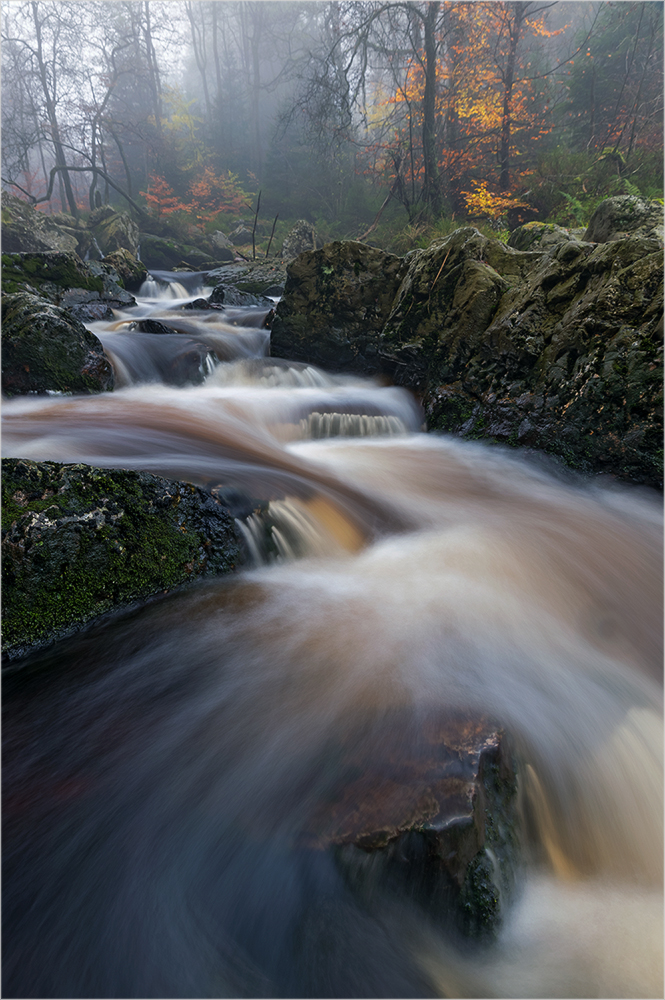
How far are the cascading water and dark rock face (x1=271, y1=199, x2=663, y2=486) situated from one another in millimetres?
701

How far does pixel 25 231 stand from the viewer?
44.9ft

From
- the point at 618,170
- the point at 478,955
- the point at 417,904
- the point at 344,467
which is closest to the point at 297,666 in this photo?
the point at 417,904

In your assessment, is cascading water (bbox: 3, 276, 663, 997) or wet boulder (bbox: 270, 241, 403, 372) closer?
cascading water (bbox: 3, 276, 663, 997)

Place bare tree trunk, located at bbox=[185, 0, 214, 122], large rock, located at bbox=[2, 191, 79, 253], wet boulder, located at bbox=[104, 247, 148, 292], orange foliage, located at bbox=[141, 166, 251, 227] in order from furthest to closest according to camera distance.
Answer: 1. bare tree trunk, located at bbox=[185, 0, 214, 122]
2. orange foliage, located at bbox=[141, 166, 251, 227]
3. large rock, located at bbox=[2, 191, 79, 253]
4. wet boulder, located at bbox=[104, 247, 148, 292]

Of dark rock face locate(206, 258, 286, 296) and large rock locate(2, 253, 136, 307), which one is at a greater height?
dark rock face locate(206, 258, 286, 296)

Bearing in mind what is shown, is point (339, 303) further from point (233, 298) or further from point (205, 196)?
point (205, 196)

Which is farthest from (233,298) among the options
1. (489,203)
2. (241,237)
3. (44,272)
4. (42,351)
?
(241,237)

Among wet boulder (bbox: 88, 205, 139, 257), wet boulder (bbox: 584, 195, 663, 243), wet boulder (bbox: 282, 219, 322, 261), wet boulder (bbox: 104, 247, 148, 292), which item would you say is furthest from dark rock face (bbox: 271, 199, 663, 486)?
wet boulder (bbox: 88, 205, 139, 257)

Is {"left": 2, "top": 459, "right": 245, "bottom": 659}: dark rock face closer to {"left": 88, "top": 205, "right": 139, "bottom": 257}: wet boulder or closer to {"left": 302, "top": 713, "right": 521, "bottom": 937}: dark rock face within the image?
{"left": 302, "top": 713, "right": 521, "bottom": 937}: dark rock face

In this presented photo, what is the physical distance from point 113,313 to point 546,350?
317 inches

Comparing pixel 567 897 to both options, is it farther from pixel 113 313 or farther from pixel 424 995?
pixel 113 313

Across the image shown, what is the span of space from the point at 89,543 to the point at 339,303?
19.1ft

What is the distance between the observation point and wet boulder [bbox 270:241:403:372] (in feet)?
23.1

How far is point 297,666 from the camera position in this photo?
246 cm
